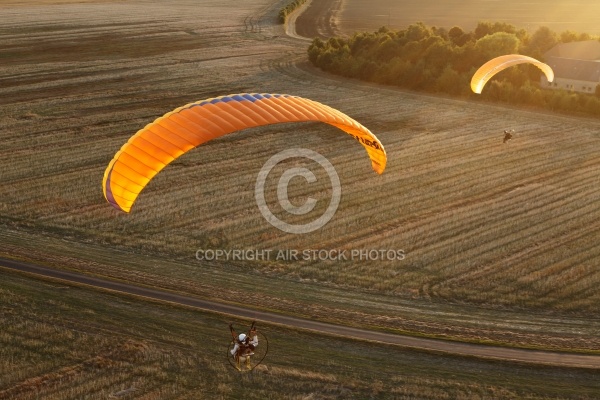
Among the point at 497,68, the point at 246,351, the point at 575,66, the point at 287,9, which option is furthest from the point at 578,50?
the point at 287,9

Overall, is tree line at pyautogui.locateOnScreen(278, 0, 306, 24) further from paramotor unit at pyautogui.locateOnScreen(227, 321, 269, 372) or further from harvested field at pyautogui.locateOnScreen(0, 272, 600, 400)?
paramotor unit at pyautogui.locateOnScreen(227, 321, 269, 372)

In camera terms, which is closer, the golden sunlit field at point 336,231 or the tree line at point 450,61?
the golden sunlit field at point 336,231

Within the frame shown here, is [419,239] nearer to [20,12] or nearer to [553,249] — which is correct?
[553,249]

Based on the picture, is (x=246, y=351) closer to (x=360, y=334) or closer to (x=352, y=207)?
(x=360, y=334)

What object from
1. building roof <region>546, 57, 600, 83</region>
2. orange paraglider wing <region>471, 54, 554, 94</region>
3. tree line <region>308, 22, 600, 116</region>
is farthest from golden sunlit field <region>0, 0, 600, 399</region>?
building roof <region>546, 57, 600, 83</region>

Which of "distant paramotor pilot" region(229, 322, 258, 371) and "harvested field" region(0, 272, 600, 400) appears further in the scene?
"distant paramotor pilot" region(229, 322, 258, 371)

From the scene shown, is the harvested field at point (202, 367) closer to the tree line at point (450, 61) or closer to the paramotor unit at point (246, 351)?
the paramotor unit at point (246, 351)

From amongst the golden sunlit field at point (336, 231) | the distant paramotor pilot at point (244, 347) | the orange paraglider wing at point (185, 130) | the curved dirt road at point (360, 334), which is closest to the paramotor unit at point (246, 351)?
the distant paramotor pilot at point (244, 347)
